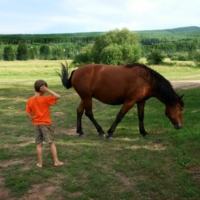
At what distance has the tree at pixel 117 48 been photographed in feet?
159

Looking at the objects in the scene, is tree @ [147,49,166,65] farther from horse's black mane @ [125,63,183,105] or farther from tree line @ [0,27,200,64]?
horse's black mane @ [125,63,183,105]

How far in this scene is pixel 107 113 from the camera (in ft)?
36.9

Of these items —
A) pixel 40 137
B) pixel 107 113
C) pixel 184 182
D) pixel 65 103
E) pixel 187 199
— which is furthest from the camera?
pixel 65 103

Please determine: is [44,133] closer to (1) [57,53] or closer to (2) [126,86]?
(2) [126,86]

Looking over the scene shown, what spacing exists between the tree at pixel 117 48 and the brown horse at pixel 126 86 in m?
40.5

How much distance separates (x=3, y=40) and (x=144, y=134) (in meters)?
141

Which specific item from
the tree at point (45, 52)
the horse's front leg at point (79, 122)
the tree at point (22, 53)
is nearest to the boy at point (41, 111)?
the horse's front leg at point (79, 122)

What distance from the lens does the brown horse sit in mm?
7160

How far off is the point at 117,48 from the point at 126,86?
1671 inches

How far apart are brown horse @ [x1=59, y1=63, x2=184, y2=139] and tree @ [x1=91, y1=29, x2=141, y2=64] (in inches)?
1594

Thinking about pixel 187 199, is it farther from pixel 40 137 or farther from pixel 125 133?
pixel 125 133

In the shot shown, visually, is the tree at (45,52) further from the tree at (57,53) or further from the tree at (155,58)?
the tree at (155,58)

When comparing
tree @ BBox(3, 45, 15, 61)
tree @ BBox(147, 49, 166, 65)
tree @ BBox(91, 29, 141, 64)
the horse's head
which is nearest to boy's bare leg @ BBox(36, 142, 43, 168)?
the horse's head

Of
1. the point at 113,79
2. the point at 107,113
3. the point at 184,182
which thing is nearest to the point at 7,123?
the point at 107,113
